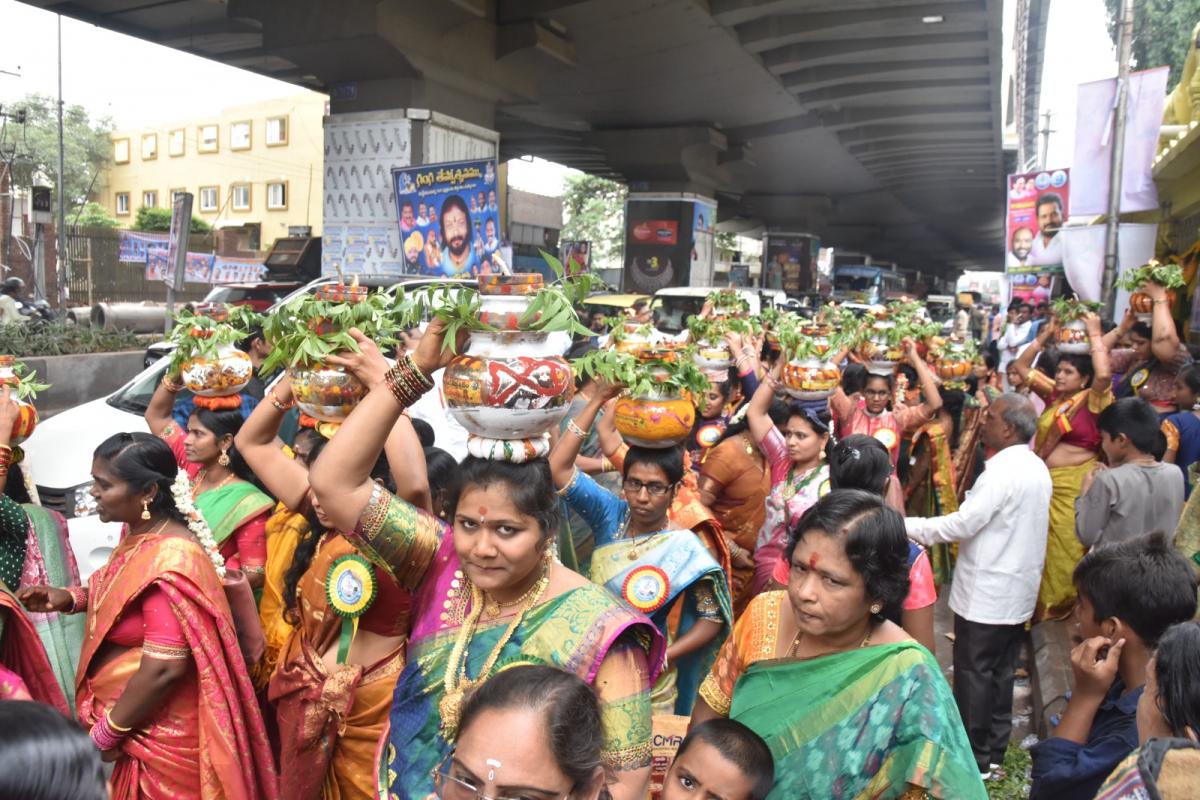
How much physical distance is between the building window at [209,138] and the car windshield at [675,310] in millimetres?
34426

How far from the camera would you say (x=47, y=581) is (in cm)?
310

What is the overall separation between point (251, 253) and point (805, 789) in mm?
35763

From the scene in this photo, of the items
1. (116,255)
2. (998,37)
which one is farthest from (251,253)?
(998,37)

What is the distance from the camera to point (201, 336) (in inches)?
164

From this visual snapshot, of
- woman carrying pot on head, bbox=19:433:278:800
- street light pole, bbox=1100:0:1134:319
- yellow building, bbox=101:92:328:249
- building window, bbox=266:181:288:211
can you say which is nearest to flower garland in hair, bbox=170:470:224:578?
woman carrying pot on head, bbox=19:433:278:800

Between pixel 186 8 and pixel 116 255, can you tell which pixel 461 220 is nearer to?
pixel 186 8

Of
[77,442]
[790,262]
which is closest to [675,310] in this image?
[77,442]

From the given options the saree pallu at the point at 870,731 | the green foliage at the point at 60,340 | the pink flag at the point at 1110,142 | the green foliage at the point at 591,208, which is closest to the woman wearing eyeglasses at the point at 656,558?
the saree pallu at the point at 870,731

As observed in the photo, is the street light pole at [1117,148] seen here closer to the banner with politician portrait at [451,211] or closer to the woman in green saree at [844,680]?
the banner with politician portrait at [451,211]

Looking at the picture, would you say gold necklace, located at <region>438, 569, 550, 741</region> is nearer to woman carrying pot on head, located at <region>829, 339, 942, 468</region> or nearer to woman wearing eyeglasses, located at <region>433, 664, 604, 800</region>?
woman wearing eyeglasses, located at <region>433, 664, 604, 800</region>

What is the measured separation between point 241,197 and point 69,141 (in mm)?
8190

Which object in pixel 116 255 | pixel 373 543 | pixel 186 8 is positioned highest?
pixel 186 8

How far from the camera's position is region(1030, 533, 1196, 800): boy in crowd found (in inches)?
88.4

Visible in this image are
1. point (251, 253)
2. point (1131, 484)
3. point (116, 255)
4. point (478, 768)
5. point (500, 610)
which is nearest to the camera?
point (478, 768)
